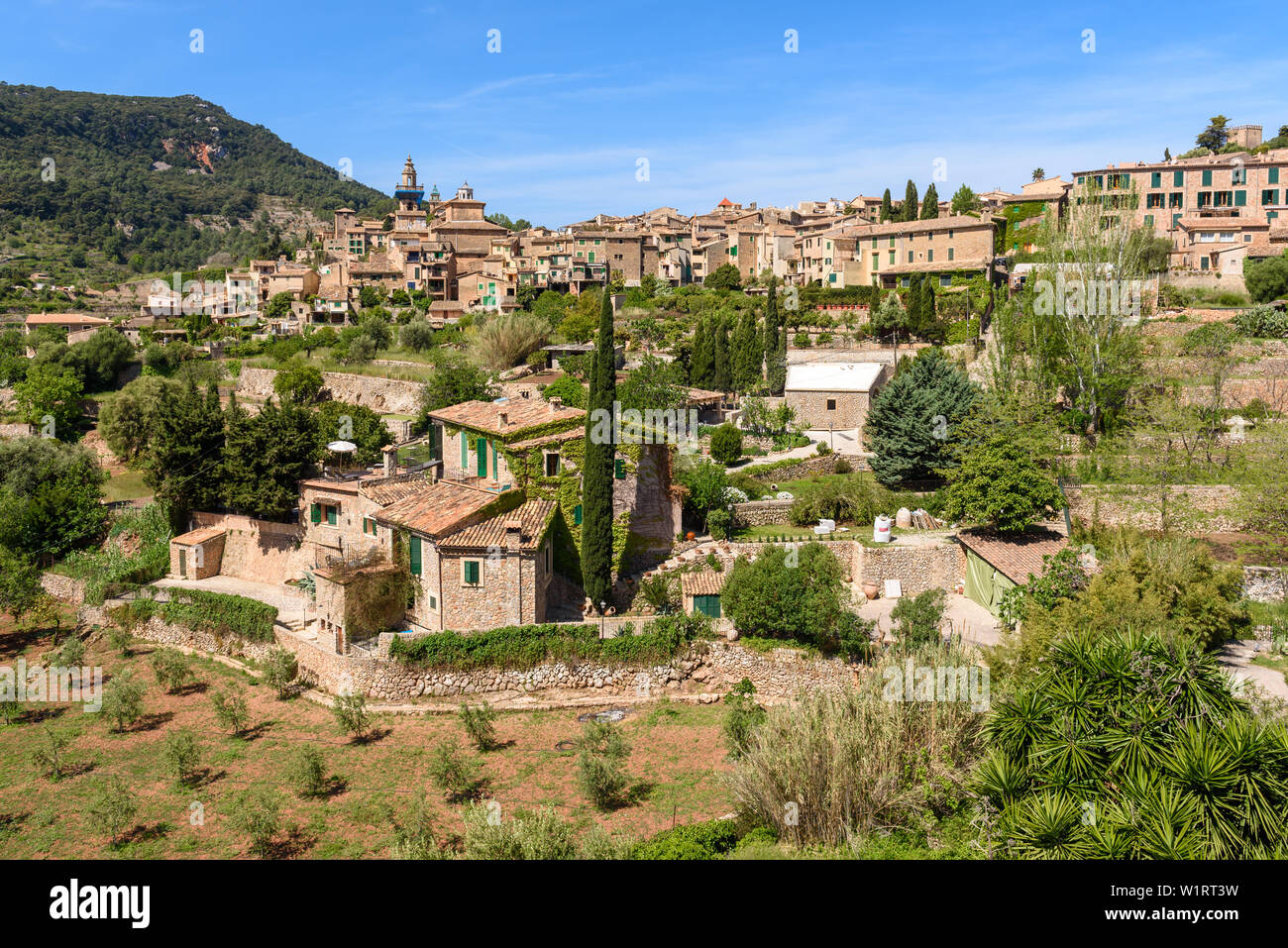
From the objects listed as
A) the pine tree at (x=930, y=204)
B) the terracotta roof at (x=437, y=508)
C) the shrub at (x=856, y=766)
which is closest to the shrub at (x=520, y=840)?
the shrub at (x=856, y=766)

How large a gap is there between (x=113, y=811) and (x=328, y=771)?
415cm

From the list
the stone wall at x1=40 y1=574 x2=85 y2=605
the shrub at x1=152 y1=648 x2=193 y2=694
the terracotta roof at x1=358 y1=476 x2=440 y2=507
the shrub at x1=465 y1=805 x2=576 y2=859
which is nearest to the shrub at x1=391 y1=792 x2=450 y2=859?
the shrub at x1=465 y1=805 x2=576 y2=859

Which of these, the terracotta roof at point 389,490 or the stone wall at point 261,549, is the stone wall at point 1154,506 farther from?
the stone wall at point 261,549

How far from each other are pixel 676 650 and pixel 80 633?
19.7 m

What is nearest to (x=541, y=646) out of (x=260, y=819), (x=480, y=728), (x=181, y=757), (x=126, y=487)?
(x=480, y=728)

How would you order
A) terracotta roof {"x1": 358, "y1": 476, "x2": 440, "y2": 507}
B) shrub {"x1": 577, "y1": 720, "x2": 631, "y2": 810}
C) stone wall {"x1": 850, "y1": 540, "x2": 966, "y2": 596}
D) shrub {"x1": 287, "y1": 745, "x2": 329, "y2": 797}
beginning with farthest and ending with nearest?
terracotta roof {"x1": 358, "y1": 476, "x2": 440, "y2": 507} → stone wall {"x1": 850, "y1": 540, "x2": 966, "y2": 596} → shrub {"x1": 287, "y1": 745, "x2": 329, "y2": 797} → shrub {"x1": 577, "y1": 720, "x2": 631, "y2": 810}

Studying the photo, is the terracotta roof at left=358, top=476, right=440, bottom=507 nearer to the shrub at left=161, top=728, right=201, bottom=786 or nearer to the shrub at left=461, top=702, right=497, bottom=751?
the shrub at left=461, top=702, right=497, bottom=751

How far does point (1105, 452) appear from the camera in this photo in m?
31.0

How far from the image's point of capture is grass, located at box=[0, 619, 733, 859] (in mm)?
17234

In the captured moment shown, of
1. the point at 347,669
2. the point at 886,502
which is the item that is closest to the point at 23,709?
the point at 347,669

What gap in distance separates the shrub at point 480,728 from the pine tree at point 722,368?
1035 inches

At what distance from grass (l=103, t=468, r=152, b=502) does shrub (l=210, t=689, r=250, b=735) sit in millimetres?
20935

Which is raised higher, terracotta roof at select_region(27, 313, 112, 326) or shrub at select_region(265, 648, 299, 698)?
terracotta roof at select_region(27, 313, 112, 326)

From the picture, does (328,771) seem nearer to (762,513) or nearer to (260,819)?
(260,819)
